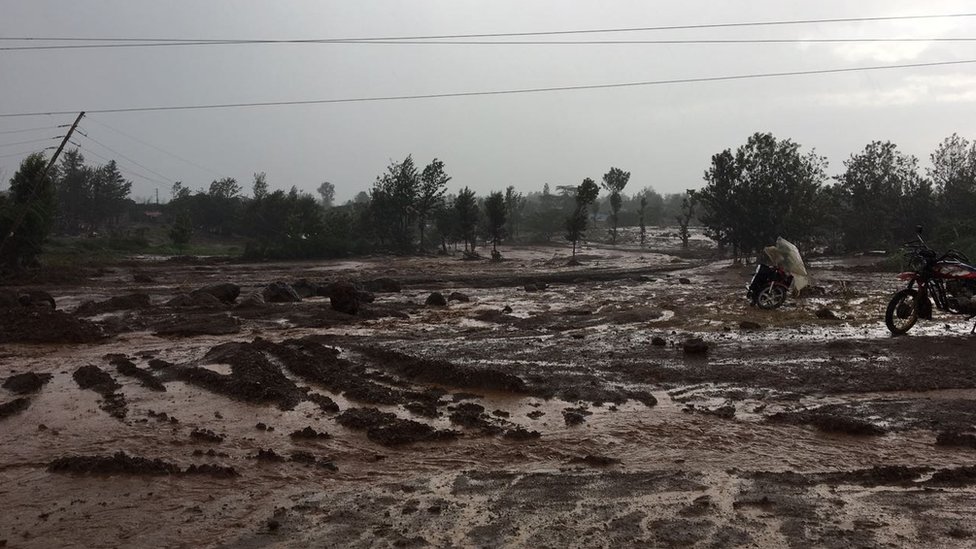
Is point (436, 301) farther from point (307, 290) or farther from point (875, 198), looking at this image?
point (875, 198)

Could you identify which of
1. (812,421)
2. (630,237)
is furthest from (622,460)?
(630,237)

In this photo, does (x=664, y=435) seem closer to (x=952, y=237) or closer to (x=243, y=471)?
(x=243, y=471)

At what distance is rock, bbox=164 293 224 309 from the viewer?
15.1 meters

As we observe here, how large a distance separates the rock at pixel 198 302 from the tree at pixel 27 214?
9866mm

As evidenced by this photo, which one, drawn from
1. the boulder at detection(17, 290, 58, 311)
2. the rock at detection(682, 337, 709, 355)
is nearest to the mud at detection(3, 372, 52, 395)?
the boulder at detection(17, 290, 58, 311)

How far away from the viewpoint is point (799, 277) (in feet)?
49.2

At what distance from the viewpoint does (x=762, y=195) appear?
29984 mm

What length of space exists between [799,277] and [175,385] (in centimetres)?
1396

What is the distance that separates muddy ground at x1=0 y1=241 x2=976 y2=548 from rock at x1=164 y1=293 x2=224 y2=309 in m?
3.56

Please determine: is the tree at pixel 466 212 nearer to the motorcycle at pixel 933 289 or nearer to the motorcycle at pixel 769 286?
the motorcycle at pixel 769 286

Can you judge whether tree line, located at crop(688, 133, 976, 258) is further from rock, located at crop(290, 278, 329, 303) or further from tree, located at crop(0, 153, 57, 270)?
tree, located at crop(0, 153, 57, 270)

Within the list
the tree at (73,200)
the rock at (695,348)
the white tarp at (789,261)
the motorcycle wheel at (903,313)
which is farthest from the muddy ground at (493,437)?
the tree at (73,200)


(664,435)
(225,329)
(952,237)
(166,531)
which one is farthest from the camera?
(952,237)

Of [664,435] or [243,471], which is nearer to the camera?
[243,471]
